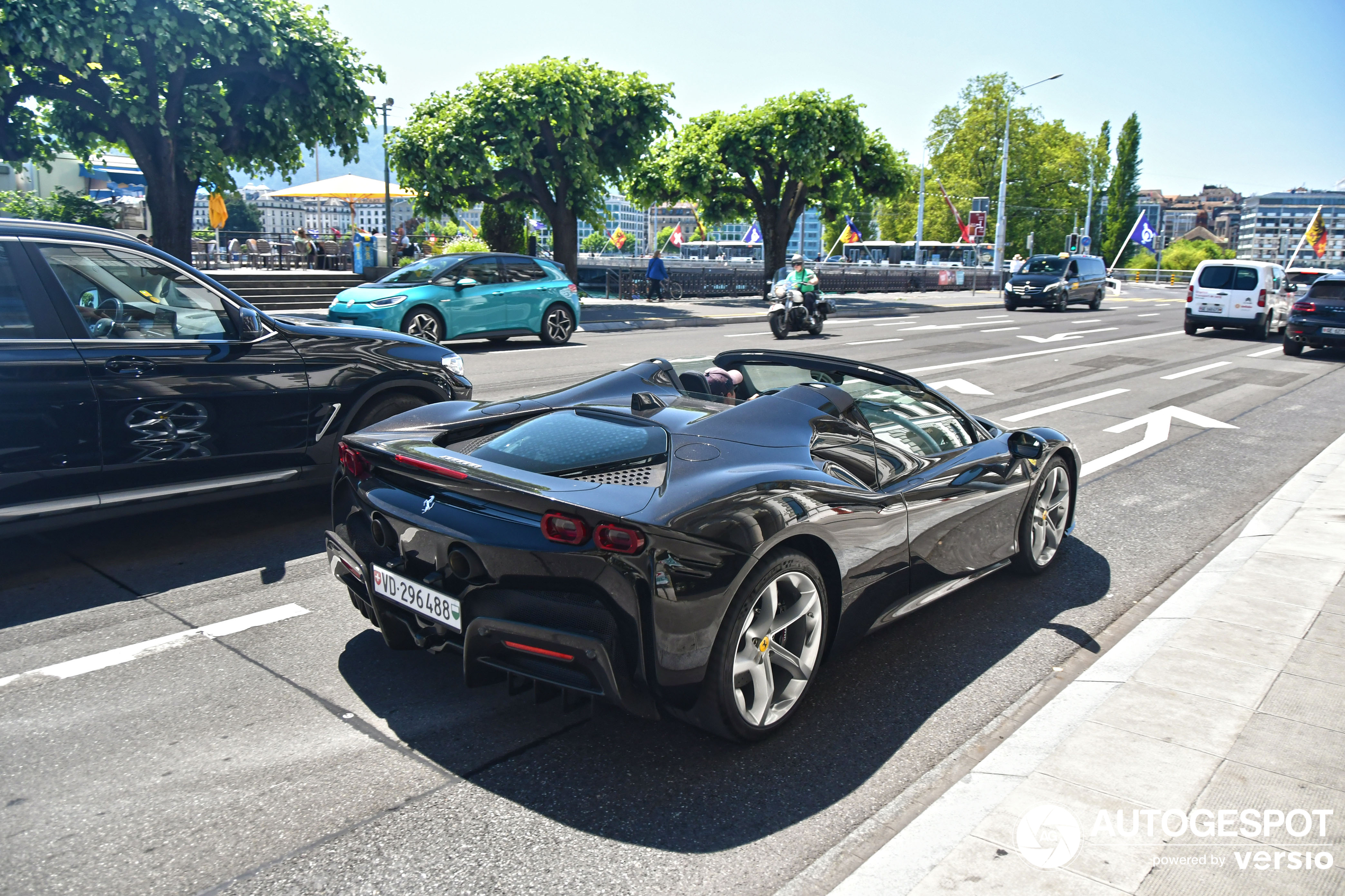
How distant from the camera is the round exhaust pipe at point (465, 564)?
3.19 metres

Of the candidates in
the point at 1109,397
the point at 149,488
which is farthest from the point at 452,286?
the point at 149,488

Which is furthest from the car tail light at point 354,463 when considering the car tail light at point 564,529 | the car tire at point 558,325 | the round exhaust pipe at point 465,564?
the car tire at point 558,325

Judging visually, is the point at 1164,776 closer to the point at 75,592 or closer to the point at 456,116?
the point at 75,592

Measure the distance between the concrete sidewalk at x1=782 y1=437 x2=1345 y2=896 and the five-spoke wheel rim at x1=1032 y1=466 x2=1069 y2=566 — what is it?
84 centimetres

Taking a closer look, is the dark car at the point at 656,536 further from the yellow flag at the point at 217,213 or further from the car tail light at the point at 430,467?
the yellow flag at the point at 217,213

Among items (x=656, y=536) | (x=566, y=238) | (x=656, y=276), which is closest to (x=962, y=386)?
(x=656, y=536)

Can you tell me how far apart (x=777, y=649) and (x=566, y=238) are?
2581cm

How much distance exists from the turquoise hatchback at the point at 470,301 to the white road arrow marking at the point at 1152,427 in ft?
33.1

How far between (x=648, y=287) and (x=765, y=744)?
3040cm

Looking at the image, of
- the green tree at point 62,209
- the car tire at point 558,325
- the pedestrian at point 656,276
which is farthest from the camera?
the pedestrian at point 656,276

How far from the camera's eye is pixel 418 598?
3.40m

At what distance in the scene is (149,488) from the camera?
5.12 metres

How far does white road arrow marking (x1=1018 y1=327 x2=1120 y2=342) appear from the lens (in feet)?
71.7

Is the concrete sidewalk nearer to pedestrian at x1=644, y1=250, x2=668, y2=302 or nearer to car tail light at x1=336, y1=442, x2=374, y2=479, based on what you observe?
car tail light at x1=336, y1=442, x2=374, y2=479
